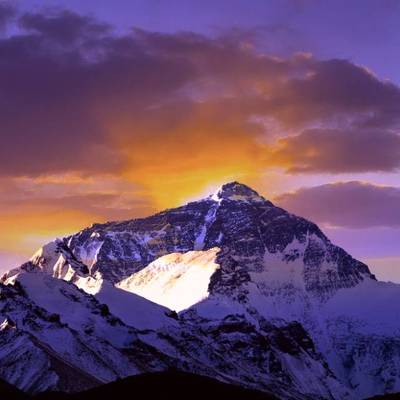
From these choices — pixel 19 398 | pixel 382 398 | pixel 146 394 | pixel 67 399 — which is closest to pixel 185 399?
pixel 146 394

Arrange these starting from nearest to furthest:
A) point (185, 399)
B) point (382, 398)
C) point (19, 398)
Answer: point (185, 399) < point (382, 398) < point (19, 398)

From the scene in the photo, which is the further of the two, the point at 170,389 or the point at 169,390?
the point at 170,389

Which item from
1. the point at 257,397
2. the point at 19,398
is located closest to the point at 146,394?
the point at 257,397

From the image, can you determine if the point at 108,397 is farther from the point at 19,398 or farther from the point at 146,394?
the point at 19,398

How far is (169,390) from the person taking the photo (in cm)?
12456

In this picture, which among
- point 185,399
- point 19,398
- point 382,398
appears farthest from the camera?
point 19,398

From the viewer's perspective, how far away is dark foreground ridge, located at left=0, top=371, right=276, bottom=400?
122250 mm

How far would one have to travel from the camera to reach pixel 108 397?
124 m

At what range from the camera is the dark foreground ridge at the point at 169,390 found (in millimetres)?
122250

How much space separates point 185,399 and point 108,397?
8755mm

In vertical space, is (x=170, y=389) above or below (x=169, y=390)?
above

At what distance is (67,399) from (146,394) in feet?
32.5

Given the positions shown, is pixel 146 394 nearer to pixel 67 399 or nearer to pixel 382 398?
pixel 67 399

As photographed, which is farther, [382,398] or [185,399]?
[382,398]
